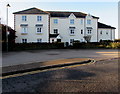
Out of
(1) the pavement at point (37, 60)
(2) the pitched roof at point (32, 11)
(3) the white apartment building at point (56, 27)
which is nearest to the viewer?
(1) the pavement at point (37, 60)

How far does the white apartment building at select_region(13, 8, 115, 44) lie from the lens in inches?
1335

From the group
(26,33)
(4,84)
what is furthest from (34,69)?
(26,33)

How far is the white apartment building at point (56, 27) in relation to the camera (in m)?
33.9

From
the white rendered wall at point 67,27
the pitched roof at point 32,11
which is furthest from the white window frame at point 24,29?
the white rendered wall at point 67,27

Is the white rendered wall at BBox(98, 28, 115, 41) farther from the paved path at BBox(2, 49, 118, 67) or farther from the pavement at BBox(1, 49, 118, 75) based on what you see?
the pavement at BBox(1, 49, 118, 75)

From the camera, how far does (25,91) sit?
149 inches

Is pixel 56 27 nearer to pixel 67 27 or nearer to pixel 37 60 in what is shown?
pixel 67 27

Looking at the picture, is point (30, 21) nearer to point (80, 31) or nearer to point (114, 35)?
point (80, 31)

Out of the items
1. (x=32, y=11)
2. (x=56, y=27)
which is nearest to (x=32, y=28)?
(x=32, y=11)

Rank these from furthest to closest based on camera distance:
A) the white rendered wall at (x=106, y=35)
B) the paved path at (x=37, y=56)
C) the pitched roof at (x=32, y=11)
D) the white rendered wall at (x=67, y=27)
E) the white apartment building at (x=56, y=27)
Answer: the white rendered wall at (x=106, y=35) → the white rendered wall at (x=67, y=27) → the pitched roof at (x=32, y=11) → the white apartment building at (x=56, y=27) → the paved path at (x=37, y=56)

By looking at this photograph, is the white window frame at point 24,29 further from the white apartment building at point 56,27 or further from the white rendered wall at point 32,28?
the white rendered wall at point 32,28

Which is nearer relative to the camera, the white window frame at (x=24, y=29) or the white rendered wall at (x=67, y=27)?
the white window frame at (x=24, y=29)

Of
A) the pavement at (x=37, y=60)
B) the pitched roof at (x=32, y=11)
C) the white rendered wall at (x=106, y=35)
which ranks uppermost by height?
the pitched roof at (x=32, y=11)

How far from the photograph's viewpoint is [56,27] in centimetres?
3747
